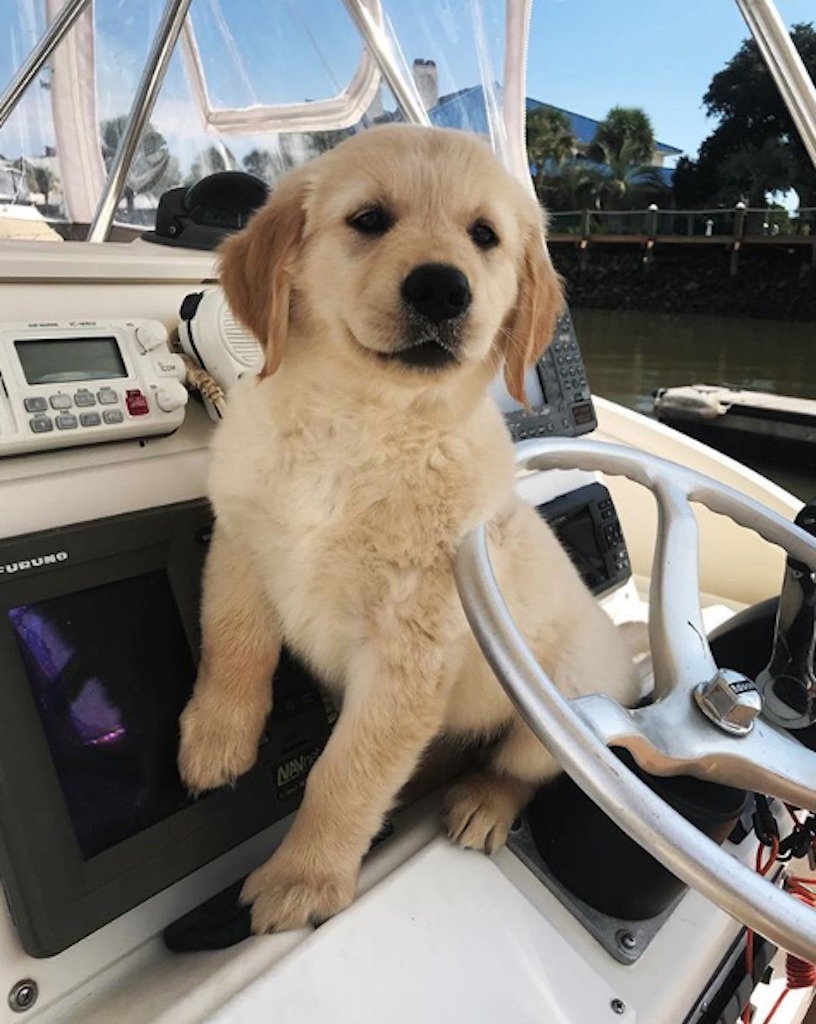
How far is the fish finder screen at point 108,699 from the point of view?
83 cm

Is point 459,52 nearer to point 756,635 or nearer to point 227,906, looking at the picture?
point 756,635

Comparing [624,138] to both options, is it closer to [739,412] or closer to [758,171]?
[758,171]

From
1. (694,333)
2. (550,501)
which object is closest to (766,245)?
(694,333)

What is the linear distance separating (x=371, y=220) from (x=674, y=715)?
70 centimetres

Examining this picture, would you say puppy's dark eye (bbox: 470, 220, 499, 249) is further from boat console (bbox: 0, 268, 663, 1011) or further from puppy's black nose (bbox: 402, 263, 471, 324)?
boat console (bbox: 0, 268, 663, 1011)

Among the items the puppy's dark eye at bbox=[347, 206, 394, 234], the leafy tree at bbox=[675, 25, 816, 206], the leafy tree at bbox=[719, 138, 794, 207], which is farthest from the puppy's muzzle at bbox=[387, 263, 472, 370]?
the leafy tree at bbox=[719, 138, 794, 207]

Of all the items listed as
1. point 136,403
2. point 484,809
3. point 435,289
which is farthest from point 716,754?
point 136,403

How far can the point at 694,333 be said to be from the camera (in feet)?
57.0

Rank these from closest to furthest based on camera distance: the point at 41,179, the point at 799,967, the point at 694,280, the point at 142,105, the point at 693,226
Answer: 1. the point at 799,967
2. the point at 142,105
3. the point at 41,179
4. the point at 694,280
5. the point at 693,226

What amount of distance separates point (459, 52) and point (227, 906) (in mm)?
3110

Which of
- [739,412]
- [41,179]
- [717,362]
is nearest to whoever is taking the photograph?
[41,179]

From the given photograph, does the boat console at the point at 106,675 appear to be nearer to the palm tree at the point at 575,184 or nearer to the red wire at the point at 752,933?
the red wire at the point at 752,933

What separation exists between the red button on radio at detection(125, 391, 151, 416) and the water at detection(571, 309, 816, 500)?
19.8 ft

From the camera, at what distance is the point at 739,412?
6535 mm
